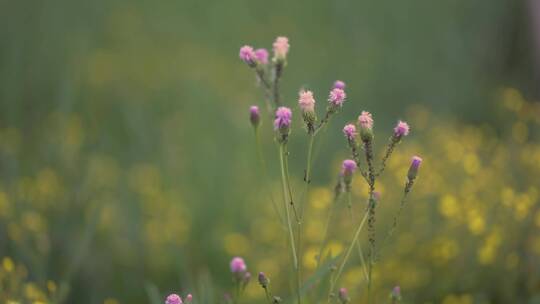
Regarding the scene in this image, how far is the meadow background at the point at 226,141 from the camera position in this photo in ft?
7.99

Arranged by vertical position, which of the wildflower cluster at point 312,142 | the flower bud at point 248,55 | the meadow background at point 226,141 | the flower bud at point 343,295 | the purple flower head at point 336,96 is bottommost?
the flower bud at point 343,295

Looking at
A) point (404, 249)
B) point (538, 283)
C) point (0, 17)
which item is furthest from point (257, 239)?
point (0, 17)

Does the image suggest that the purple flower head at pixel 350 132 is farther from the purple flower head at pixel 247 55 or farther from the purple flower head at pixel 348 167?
the purple flower head at pixel 247 55

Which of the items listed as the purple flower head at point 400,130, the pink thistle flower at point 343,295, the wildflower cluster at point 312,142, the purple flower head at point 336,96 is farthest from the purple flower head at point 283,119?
the pink thistle flower at point 343,295

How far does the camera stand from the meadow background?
2436 millimetres

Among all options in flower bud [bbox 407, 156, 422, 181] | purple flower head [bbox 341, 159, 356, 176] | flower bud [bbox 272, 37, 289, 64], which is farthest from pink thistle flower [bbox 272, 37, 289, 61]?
flower bud [bbox 407, 156, 422, 181]

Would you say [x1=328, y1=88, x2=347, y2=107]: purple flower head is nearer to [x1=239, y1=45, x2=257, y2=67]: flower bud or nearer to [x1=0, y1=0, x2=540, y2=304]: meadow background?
[x1=239, y1=45, x2=257, y2=67]: flower bud

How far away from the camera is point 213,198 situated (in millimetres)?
3254

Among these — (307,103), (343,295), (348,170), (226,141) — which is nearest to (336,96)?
(307,103)

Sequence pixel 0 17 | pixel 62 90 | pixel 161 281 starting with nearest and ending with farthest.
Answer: pixel 161 281 < pixel 62 90 < pixel 0 17

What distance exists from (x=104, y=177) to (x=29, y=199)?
0.53 m

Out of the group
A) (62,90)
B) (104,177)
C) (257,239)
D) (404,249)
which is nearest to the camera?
(404,249)

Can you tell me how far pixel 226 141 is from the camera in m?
3.78

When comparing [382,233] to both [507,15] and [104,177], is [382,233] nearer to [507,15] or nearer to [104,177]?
[104,177]
